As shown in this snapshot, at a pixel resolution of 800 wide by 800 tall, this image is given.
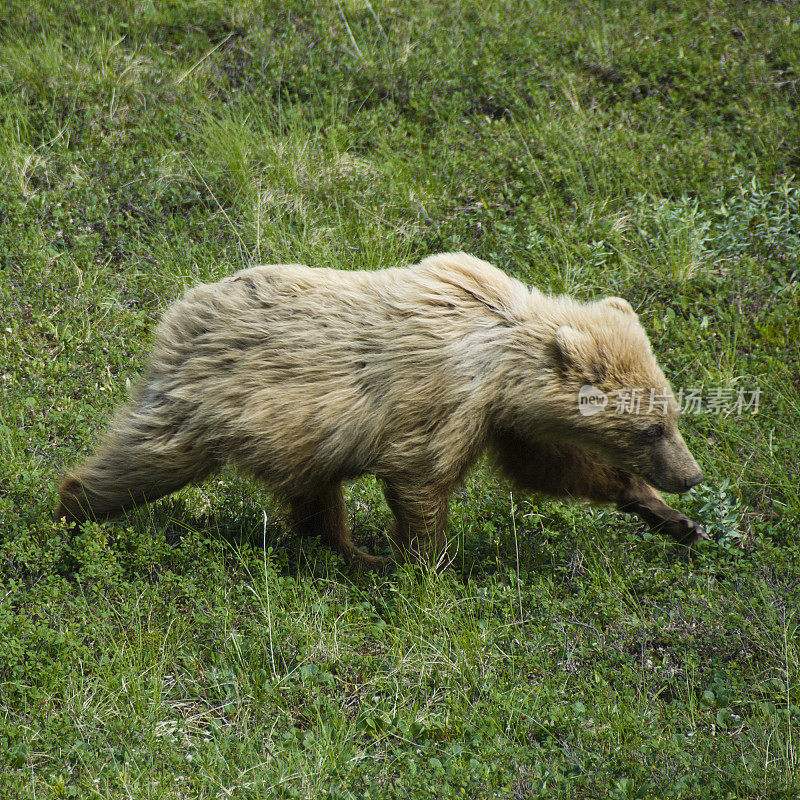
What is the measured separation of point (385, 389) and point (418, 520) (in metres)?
0.72

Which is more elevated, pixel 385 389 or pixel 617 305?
pixel 617 305

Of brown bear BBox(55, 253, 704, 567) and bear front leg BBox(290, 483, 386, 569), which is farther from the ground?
brown bear BBox(55, 253, 704, 567)

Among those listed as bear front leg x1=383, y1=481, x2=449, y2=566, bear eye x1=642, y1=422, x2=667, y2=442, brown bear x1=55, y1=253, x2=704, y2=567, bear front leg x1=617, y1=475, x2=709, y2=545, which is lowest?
bear front leg x1=617, y1=475, x2=709, y2=545

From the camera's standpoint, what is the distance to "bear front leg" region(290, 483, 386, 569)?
5.33 meters

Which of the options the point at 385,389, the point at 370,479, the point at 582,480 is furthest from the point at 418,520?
the point at 370,479

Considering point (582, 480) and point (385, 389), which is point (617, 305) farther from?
point (385, 389)

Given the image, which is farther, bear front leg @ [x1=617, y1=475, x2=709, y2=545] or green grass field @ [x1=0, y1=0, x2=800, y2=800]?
bear front leg @ [x1=617, y1=475, x2=709, y2=545]

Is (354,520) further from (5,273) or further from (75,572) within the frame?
(5,273)

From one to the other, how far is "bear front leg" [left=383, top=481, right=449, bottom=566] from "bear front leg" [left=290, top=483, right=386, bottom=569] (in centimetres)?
48

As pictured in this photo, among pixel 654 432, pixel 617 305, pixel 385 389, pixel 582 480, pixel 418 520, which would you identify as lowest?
pixel 582 480

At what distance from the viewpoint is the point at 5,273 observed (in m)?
6.98

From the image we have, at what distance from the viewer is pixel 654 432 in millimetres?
4820

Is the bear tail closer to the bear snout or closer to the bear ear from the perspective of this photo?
the bear ear

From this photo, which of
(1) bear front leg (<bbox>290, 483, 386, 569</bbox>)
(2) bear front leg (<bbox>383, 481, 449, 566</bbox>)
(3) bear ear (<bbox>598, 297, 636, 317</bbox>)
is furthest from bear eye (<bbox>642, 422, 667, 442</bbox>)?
(1) bear front leg (<bbox>290, 483, 386, 569</bbox>)
